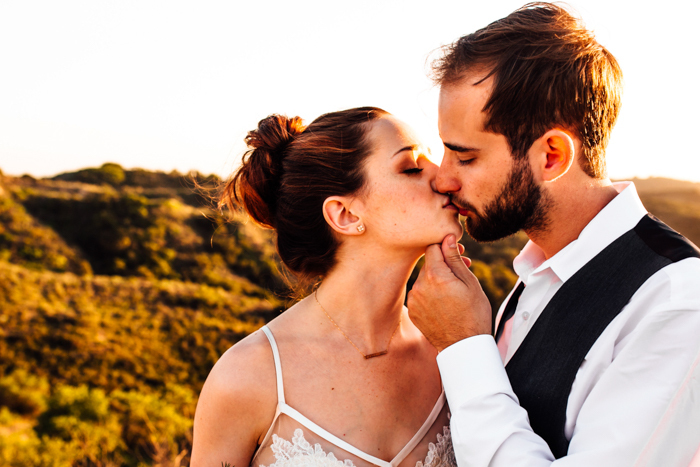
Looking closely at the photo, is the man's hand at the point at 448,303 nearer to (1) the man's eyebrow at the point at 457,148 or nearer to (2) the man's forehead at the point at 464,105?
(1) the man's eyebrow at the point at 457,148

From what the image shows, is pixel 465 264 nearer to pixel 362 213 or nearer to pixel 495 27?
pixel 362 213

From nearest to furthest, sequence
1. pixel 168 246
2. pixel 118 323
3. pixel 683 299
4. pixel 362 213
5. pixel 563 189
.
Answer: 1. pixel 683 299
2. pixel 563 189
3. pixel 362 213
4. pixel 118 323
5. pixel 168 246

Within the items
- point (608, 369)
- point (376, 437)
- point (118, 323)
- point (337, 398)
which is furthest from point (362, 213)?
point (118, 323)

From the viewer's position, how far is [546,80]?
7.15ft

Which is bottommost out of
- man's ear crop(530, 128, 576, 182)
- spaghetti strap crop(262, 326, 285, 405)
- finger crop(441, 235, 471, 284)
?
spaghetti strap crop(262, 326, 285, 405)

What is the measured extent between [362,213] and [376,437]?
111 cm

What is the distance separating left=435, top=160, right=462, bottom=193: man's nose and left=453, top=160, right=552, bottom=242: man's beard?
0.08m

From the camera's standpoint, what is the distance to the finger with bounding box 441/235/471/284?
7.39ft

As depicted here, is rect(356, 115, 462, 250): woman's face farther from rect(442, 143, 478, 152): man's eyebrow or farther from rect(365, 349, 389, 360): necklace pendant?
rect(365, 349, 389, 360): necklace pendant

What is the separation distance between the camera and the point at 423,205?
7.98 ft

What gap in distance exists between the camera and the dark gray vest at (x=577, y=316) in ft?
5.92

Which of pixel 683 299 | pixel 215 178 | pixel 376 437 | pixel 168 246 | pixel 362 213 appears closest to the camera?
pixel 683 299

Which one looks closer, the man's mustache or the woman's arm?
the woman's arm

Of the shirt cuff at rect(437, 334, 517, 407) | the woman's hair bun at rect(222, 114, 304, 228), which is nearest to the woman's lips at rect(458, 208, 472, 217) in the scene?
the shirt cuff at rect(437, 334, 517, 407)
